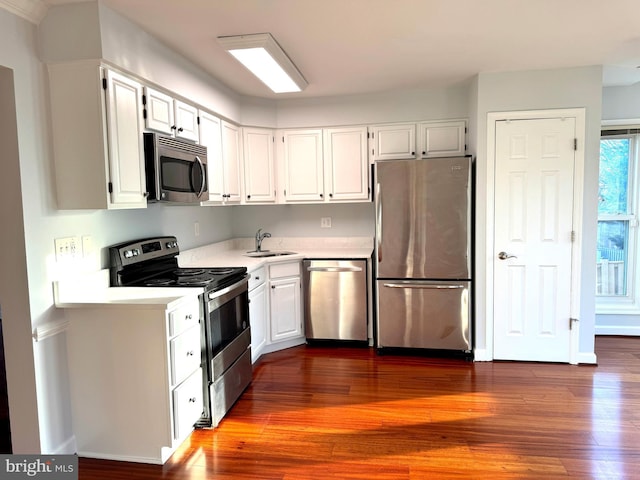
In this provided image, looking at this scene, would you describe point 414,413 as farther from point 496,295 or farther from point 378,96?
point 378,96

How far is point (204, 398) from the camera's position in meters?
2.55

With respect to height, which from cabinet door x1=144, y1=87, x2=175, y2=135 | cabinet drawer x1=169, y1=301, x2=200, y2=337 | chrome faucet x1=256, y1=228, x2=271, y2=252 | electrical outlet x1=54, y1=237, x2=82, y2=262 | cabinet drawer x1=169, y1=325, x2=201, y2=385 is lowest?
cabinet drawer x1=169, y1=325, x2=201, y2=385

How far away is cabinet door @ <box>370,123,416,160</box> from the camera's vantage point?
13.2 feet

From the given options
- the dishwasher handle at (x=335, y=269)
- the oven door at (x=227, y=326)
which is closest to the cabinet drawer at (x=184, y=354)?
the oven door at (x=227, y=326)

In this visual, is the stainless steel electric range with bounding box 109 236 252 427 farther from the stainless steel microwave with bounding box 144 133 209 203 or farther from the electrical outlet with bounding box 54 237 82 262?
the stainless steel microwave with bounding box 144 133 209 203

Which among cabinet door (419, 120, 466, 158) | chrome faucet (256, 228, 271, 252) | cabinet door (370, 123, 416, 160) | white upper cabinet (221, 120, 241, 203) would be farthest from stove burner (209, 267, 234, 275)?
cabinet door (419, 120, 466, 158)

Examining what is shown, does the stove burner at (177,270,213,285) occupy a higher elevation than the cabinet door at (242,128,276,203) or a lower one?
lower

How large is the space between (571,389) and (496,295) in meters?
0.85

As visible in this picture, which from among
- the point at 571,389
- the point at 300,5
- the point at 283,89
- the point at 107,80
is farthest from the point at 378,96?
the point at 571,389

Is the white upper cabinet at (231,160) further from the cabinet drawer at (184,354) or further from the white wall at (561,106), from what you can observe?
the white wall at (561,106)

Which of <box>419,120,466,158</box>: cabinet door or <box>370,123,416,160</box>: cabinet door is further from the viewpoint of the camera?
<box>370,123,416,160</box>: cabinet door

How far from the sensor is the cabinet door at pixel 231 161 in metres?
3.65
